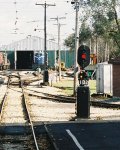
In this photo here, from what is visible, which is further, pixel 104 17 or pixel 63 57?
pixel 63 57

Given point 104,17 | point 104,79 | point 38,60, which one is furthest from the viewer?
point 38,60

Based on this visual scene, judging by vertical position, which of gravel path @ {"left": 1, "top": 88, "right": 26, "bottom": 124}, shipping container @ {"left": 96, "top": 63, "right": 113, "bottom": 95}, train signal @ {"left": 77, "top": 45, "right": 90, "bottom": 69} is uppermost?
train signal @ {"left": 77, "top": 45, "right": 90, "bottom": 69}

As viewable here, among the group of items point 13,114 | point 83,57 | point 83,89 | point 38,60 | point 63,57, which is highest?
point 83,57

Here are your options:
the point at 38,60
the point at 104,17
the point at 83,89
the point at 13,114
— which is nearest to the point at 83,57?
the point at 83,89

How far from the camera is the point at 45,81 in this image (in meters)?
53.1

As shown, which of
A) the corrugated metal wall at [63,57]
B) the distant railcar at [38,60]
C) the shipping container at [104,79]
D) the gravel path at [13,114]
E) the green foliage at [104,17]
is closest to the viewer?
the gravel path at [13,114]

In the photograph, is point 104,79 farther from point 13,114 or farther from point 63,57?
point 63,57

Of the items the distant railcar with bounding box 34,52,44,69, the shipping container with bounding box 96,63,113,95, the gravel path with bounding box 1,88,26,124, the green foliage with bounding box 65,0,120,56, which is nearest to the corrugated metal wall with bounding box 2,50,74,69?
the distant railcar with bounding box 34,52,44,69

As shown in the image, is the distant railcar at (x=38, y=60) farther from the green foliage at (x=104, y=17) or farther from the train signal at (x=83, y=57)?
the train signal at (x=83, y=57)

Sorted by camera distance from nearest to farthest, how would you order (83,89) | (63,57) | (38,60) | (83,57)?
(83,89)
(83,57)
(38,60)
(63,57)

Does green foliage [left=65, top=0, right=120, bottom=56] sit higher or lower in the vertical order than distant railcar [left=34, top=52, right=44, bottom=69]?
higher

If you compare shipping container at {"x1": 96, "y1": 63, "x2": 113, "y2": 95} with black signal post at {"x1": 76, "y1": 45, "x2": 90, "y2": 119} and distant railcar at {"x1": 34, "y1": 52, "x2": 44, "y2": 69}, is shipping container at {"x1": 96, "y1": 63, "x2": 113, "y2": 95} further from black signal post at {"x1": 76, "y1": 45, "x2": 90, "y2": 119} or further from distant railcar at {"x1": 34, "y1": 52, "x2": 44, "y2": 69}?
distant railcar at {"x1": 34, "y1": 52, "x2": 44, "y2": 69}

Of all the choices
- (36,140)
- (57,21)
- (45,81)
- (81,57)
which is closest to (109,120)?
(81,57)

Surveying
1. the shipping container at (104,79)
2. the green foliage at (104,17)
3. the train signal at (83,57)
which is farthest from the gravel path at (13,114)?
the green foliage at (104,17)
